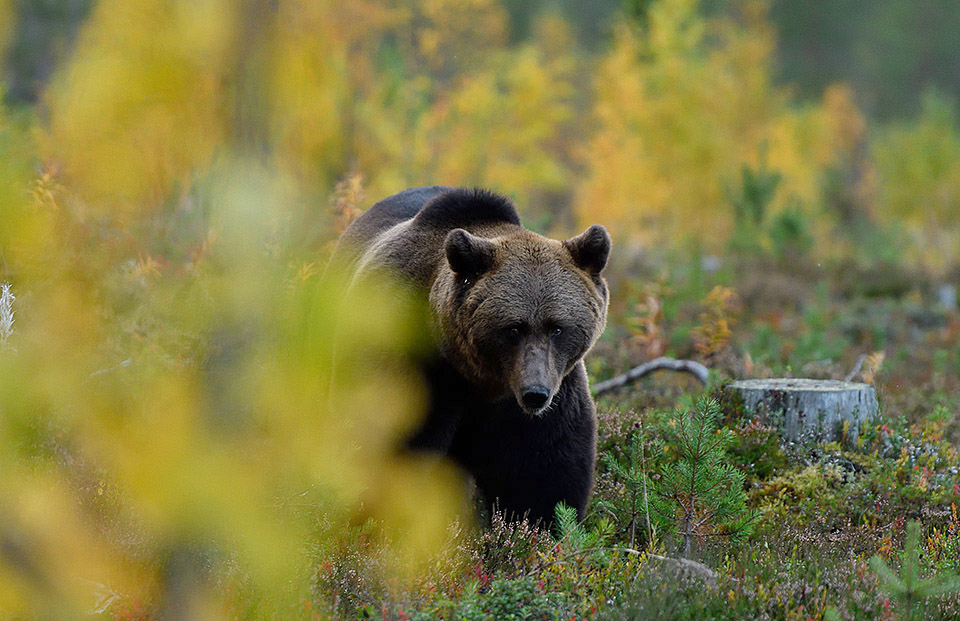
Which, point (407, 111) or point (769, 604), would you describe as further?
point (407, 111)

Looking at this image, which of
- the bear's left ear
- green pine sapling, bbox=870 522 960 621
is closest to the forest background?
green pine sapling, bbox=870 522 960 621

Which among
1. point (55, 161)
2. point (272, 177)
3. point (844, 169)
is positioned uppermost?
point (272, 177)

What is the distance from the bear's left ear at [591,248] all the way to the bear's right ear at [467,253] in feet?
1.35

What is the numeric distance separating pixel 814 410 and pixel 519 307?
7.58 feet

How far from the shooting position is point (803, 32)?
4797 centimetres

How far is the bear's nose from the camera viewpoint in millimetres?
3781

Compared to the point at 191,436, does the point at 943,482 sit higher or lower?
lower

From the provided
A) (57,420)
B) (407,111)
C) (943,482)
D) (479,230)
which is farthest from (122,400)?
(407,111)

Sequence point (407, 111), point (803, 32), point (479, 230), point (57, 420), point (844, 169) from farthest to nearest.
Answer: point (803, 32) < point (844, 169) < point (407, 111) < point (479, 230) < point (57, 420)

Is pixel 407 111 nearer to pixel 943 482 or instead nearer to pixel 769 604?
pixel 943 482

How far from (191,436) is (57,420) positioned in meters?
3.00

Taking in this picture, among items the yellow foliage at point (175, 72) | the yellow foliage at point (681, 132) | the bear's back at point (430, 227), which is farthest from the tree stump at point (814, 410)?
the yellow foliage at point (681, 132)

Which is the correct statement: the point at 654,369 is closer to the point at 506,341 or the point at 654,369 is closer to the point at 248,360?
the point at 506,341

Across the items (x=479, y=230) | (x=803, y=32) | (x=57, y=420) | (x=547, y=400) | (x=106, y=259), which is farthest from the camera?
(x=803, y=32)
